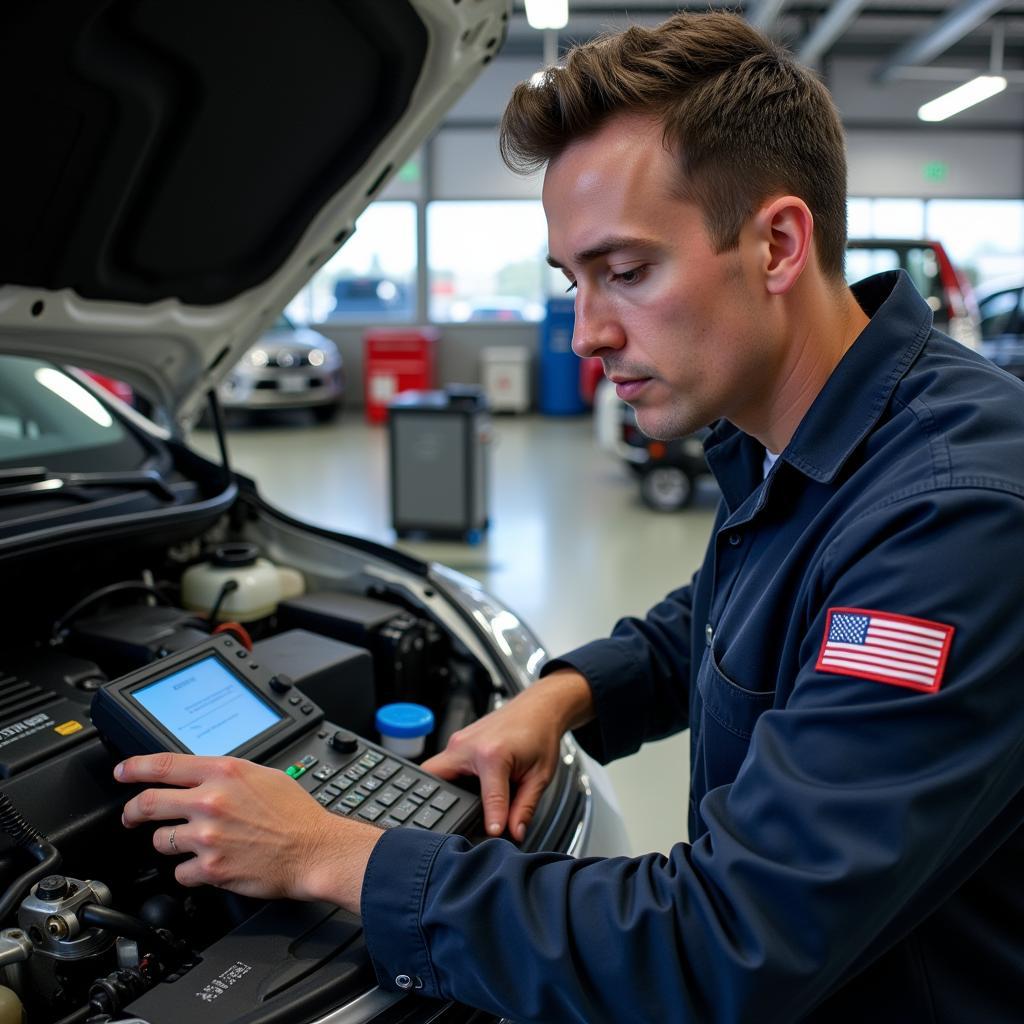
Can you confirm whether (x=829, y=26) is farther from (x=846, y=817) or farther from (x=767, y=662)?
(x=846, y=817)

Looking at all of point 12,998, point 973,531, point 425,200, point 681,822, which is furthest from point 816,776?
point 425,200

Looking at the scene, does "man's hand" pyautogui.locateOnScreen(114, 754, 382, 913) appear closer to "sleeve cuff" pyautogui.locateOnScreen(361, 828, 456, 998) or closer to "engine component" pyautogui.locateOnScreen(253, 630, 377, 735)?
"sleeve cuff" pyautogui.locateOnScreen(361, 828, 456, 998)

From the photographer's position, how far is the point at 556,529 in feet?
18.0

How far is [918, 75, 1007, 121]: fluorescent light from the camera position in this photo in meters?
8.68

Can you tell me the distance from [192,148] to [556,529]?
162 inches

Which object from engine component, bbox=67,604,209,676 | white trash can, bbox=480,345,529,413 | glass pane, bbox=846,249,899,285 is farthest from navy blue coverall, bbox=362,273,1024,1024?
white trash can, bbox=480,345,529,413

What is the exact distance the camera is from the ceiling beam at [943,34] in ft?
25.5

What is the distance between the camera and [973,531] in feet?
2.47

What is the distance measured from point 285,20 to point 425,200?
9897 mm

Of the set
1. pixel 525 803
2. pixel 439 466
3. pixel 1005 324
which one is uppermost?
pixel 1005 324

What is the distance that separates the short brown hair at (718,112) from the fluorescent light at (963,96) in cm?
912

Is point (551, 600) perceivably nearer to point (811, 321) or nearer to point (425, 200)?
point (811, 321)

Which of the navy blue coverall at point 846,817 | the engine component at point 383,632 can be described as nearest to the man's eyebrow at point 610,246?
the navy blue coverall at point 846,817

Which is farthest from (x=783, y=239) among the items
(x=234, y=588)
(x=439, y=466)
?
(x=439, y=466)
